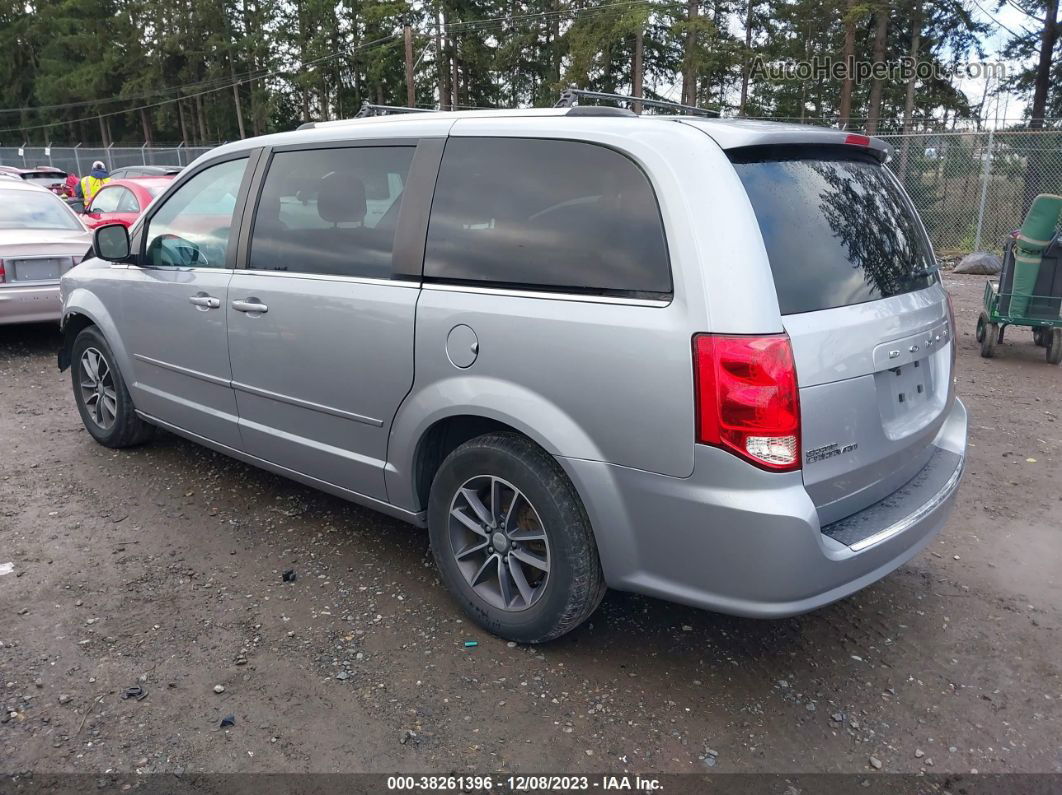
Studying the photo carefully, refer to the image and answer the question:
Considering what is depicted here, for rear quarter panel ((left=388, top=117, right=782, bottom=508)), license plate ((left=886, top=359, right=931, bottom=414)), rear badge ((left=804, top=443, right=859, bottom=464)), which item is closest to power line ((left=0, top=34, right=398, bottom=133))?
rear quarter panel ((left=388, top=117, right=782, bottom=508))

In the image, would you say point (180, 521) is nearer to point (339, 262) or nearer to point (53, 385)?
point (339, 262)

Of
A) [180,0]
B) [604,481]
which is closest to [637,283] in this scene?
[604,481]

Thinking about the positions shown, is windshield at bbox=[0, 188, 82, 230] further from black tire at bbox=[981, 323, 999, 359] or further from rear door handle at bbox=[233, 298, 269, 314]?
black tire at bbox=[981, 323, 999, 359]

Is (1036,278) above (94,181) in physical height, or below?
below

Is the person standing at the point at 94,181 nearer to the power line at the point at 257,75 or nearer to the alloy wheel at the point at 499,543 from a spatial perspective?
the alloy wheel at the point at 499,543

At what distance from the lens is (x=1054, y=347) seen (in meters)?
7.73

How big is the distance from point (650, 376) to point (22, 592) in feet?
9.54

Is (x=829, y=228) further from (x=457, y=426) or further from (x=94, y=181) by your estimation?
(x=94, y=181)

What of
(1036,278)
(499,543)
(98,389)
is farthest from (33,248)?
(1036,278)

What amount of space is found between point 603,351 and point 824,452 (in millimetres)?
741

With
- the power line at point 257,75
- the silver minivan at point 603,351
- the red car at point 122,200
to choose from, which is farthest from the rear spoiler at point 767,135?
the power line at point 257,75

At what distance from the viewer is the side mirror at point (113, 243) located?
4.53m

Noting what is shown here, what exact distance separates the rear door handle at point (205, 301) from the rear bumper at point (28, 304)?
4.60 m

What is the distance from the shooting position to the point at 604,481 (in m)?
2.63
